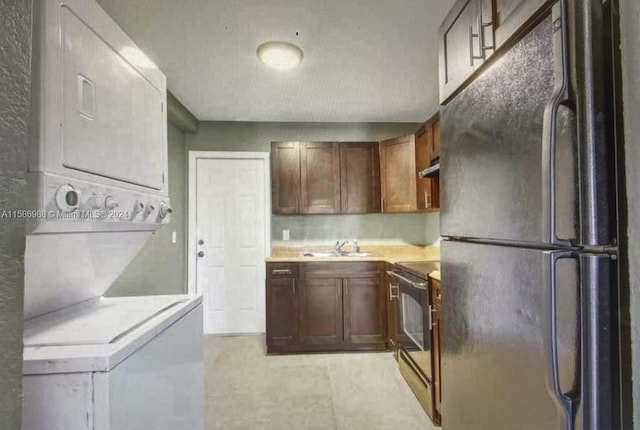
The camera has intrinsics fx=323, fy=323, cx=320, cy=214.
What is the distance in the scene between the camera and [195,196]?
363cm

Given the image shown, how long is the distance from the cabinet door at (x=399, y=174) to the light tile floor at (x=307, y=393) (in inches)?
57.4

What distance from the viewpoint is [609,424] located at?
0.66m

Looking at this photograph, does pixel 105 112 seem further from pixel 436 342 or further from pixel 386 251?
pixel 386 251

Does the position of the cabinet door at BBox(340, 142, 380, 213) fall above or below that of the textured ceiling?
below

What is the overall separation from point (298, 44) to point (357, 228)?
7.03 ft

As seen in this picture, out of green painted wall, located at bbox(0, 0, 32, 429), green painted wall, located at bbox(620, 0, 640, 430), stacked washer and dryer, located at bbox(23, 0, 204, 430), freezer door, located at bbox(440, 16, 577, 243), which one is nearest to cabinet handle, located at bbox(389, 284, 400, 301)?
freezer door, located at bbox(440, 16, 577, 243)

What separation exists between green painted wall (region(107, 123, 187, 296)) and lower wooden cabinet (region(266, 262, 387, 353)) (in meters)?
1.01

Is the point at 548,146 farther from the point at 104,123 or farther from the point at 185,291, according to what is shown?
the point at 185,291

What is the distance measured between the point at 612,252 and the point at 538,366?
311mm

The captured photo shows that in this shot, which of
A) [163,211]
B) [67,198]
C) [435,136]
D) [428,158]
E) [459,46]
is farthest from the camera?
[428,158]

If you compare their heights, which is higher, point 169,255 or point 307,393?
point 169,255

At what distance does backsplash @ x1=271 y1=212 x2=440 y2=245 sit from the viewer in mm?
3684

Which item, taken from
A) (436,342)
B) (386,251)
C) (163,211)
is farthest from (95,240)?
(386,251)

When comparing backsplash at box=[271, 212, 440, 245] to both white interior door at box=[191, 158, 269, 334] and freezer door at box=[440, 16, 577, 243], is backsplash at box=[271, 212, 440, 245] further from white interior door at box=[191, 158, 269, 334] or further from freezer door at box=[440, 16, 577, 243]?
freezer door at box=[440, 16, 577, 243]
